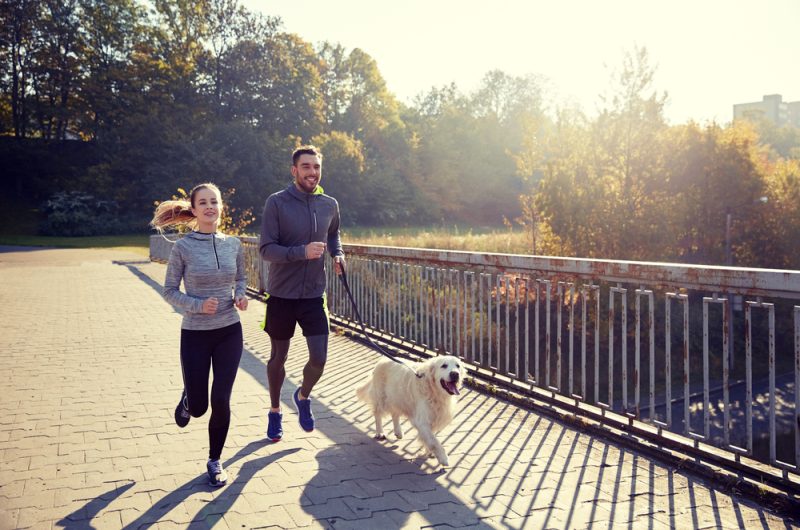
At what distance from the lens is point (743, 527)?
358 centimetres

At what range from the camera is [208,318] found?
14.5ft

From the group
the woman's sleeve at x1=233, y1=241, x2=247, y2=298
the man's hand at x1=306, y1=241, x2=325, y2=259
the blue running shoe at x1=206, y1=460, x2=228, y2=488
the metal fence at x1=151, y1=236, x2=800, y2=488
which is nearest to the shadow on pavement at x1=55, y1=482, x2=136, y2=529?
the blue running shoe at x1=206, y1=460, x2=228, y2=488

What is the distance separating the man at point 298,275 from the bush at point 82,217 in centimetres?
4480

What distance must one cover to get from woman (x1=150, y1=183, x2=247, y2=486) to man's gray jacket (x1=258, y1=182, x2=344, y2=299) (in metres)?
0.49

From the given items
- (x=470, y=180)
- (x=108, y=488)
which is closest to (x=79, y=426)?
(x=108, y=488)

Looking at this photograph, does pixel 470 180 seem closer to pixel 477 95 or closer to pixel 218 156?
pixel 477 95

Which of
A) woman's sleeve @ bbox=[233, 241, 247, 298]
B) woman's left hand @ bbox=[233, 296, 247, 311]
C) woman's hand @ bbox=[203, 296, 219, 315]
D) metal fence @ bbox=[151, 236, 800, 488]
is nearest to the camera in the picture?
woman's hand @ bbox=[203, 296, 219, 315]

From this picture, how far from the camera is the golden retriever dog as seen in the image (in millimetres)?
4699

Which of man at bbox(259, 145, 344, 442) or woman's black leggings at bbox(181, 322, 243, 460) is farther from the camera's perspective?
man at bbox(259, 145, 344, 442)

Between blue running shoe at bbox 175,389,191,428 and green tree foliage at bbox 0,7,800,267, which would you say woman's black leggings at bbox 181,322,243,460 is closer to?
blue running shoe at bbox 175,389,191,428

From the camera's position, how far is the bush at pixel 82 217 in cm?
4481

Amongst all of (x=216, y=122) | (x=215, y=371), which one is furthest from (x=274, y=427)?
(x=216, y=122)

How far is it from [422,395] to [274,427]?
1.25 meters

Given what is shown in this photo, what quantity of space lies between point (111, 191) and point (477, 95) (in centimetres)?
5219
